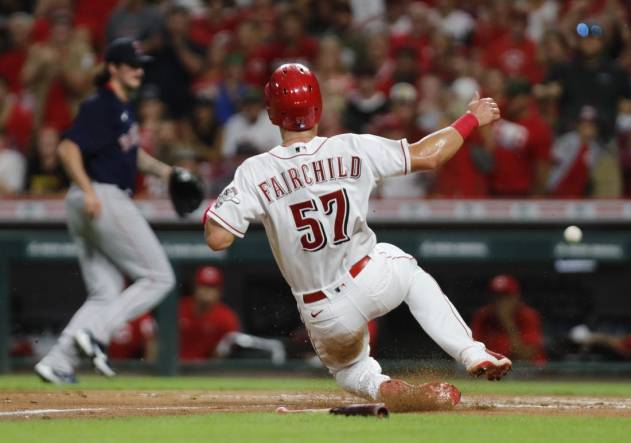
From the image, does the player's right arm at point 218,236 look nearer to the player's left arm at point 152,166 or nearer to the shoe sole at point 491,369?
the shoe sole at point 491,369

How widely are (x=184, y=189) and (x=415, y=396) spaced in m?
3.05

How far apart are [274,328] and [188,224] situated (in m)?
1.02

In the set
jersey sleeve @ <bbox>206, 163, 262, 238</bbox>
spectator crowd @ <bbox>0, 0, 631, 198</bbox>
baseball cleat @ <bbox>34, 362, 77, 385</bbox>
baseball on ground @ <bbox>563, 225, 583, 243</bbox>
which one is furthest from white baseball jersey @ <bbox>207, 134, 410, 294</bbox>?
spectator crowd @ <bbox>0, 0, 631, 198</bbox>

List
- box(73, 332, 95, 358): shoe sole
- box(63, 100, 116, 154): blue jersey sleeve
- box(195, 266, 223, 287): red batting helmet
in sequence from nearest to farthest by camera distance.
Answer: box(73, 332, 95, 358): shoe sole < box(63, 100, 116, 154): blue jersey sleeve < box(195, 266, 223, 287): red batting helmet

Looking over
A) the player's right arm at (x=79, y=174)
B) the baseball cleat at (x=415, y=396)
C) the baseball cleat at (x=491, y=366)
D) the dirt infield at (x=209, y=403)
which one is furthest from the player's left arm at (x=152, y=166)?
the baseball cleat at (x=491, y=366)

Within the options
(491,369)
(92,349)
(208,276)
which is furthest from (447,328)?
(208,276)

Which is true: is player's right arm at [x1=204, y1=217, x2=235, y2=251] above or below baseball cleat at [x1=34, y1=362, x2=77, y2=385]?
above

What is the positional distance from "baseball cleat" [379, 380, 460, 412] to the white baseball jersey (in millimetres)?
551

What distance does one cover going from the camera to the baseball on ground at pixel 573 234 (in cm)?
910

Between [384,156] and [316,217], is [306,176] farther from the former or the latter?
[384,156]

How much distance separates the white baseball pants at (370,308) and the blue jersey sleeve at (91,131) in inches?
94.7

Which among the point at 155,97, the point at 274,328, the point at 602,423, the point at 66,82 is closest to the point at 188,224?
the point at 274,328

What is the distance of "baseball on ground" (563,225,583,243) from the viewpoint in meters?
9.10

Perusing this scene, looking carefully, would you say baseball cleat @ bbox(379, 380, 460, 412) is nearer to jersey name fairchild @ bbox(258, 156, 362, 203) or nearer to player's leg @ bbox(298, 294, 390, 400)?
player's leg @ bbox(298, 294, 390, 400)
